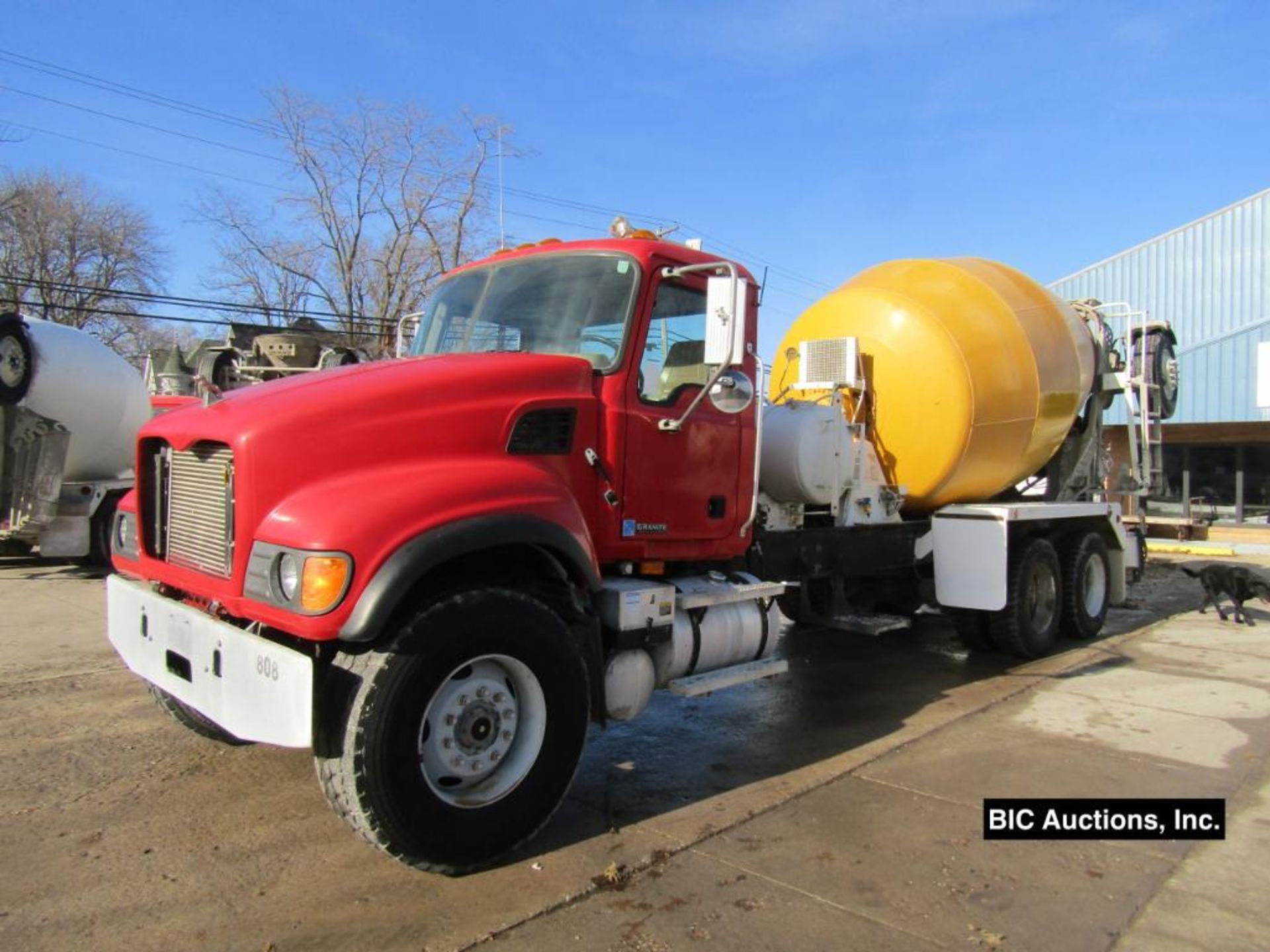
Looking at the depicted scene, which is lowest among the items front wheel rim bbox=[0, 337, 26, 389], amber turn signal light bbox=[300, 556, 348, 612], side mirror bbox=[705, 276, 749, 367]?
amber turn signal light bbox=[300, 556, 348, 612]

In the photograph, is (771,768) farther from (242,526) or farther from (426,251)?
(426,251)

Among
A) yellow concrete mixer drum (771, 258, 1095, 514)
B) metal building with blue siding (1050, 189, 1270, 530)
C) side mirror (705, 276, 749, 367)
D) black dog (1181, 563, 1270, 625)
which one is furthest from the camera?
metal building with blue siding (1050, 189, 1270, 530)

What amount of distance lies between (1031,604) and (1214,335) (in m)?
14.7

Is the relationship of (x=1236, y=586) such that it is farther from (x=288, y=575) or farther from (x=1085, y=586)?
(x=288, y=575)

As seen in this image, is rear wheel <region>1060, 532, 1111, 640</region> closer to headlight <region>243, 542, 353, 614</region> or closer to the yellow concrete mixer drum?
the yellow concrete mixer drum

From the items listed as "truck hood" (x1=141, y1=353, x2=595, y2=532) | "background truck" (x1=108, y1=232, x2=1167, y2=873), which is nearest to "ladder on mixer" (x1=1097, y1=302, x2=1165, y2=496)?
"background truck" (x1=108, y1=232, x2=1167, y2=873)

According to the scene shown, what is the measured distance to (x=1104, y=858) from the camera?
3.99 m

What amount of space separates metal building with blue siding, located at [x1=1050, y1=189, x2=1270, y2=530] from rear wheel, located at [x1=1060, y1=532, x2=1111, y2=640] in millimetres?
10931

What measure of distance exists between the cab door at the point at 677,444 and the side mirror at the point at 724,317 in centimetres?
43

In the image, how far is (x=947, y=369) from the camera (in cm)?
738

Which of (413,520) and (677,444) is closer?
(413,520)

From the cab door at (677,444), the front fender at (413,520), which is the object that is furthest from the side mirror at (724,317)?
the front fender at (413,520)

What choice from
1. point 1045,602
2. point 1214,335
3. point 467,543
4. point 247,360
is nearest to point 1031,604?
point 1045,602

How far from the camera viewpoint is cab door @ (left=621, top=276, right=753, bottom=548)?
15.0 feet
